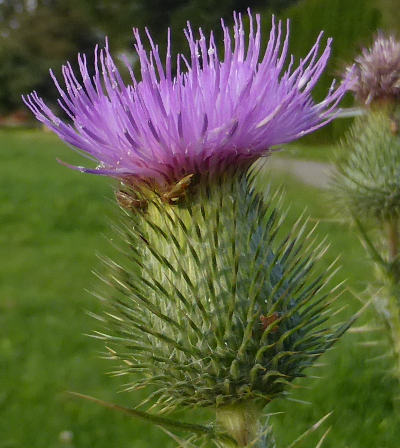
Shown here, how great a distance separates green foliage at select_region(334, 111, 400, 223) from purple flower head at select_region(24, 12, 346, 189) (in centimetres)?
171

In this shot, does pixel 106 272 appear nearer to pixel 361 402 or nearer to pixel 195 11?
pixel 361 402

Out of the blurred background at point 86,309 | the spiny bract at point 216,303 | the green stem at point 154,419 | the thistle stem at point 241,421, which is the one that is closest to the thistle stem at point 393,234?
the blurred background at point 86,309

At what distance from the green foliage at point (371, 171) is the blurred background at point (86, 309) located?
233 mm

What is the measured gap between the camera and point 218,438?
1642 millimetres

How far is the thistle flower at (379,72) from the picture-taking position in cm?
343

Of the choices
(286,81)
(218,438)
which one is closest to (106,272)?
(218,438)

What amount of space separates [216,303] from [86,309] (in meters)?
4.43

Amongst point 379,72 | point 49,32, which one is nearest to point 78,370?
point 379,72

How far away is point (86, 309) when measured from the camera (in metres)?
5.96

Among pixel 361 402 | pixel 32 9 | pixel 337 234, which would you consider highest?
pixel 32 9

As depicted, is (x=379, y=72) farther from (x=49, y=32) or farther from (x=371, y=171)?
(x=49, y=32)

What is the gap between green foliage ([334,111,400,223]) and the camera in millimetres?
3395

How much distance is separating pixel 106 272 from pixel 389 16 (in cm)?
1598

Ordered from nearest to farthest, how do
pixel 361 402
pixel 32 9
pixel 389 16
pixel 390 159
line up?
pixel 390 159, pixel 361 402, pixel 389 16, pixel 32 9
